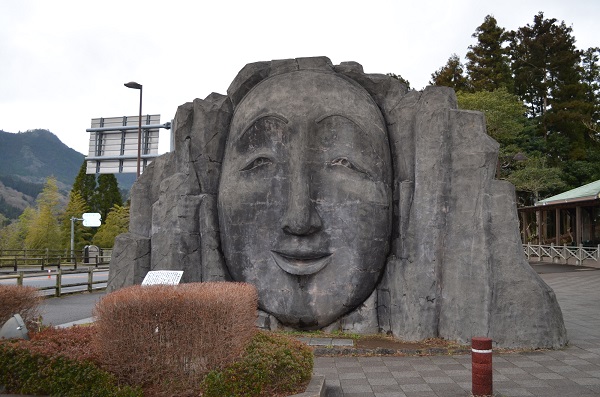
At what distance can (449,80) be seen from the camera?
49.4m

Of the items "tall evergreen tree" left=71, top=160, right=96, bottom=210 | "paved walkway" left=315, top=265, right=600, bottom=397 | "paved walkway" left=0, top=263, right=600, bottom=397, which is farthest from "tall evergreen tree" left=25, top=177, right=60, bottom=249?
"paved walkway" left=315, top=265, right=600, bottom=397

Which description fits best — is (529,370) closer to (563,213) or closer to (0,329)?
(0,329)

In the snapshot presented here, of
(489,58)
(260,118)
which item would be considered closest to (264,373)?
(260,118)

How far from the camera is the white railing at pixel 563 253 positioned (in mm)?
30944

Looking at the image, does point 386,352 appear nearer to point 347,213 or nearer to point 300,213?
point 347,213

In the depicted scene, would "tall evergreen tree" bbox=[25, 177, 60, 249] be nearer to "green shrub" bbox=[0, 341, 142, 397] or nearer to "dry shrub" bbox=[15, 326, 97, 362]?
"dry shrub" bbox=[15, 326, 97, 362]

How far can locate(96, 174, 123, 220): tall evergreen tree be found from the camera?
2464 inches

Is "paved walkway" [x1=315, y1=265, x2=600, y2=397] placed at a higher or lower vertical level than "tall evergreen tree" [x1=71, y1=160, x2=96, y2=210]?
lower

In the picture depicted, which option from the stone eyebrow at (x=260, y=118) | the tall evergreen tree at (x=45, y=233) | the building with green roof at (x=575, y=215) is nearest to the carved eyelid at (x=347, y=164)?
the stone eyebrow at (x=260, y=118)

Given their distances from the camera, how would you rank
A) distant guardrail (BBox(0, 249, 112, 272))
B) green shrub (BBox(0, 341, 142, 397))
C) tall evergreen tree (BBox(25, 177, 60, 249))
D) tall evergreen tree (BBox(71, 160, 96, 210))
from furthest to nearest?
tall evergreen tree (BBox(71, 160, 96, 210))
tall evergreen tree (BBox(25, 177, 60, 249))
distant guardrail (BBox(0, 249, 112, 272))
green shrub (BBox(0, 341, 142, 397))

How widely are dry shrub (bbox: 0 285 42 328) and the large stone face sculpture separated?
10.7 ft

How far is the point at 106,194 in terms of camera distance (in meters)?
63.2

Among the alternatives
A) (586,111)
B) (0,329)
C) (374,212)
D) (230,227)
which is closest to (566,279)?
(374,212)

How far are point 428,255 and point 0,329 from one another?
748cm
